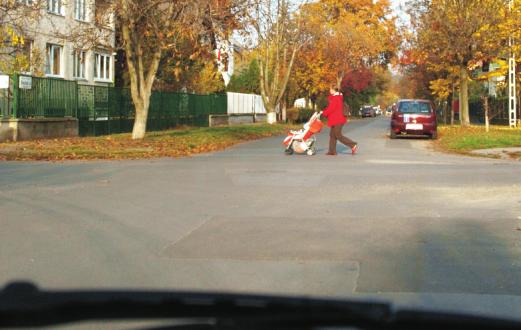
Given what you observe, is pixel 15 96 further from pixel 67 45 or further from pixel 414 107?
pixel 414 107

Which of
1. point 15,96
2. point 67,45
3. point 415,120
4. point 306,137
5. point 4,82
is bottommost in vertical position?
point 306,137

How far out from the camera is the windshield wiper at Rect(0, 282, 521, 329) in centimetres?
271

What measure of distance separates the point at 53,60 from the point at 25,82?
11.2 metres

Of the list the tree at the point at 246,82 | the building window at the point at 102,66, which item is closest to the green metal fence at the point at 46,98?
the building window at the point at 102,66

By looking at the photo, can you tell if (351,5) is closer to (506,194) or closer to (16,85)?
(16,85)

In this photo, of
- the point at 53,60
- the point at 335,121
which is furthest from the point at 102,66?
the point at 335,121

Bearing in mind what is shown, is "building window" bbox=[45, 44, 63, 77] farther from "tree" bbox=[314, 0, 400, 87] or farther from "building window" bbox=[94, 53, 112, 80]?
"tree" bbox=[314, 0, 400, 87]

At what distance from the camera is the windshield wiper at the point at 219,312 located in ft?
8.88

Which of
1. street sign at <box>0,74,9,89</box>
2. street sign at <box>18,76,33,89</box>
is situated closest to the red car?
street sign at <box>18,76,33,89</box>

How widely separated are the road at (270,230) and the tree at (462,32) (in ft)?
83.5

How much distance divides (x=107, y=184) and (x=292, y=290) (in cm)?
783

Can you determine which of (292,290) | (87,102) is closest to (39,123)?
(87,102)

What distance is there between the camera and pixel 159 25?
25.3 m

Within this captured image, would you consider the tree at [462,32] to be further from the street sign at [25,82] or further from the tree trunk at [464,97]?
the street sign at [25,82]
